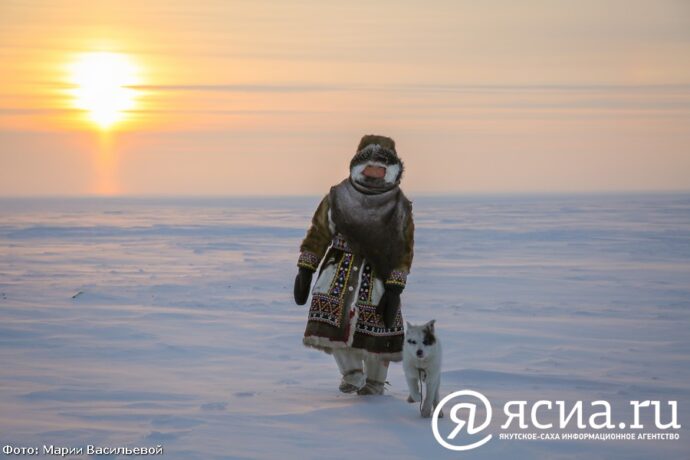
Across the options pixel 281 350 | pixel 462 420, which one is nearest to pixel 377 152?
pixel 462 420

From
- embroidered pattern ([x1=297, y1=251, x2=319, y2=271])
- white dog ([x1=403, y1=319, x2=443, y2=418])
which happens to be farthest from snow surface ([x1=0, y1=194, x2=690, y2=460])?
embroidered pattern ([x1=297, y1=251, x2=319, y2=271])

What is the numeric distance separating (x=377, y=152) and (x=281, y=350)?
3026 millimetres

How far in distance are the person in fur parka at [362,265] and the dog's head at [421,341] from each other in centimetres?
46

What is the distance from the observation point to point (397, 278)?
246 inches

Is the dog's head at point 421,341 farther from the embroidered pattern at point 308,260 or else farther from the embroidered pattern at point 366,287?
the embroidered pattern at point 308,260

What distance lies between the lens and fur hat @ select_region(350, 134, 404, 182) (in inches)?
248

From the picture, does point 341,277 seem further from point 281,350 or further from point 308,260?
point 281,350

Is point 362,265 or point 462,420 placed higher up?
point 362,265

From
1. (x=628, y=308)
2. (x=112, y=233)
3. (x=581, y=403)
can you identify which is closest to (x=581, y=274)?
(x=628, y=308)

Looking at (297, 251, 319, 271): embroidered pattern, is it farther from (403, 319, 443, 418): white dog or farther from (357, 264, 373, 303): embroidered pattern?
(403, 319, 443, 418): white dog

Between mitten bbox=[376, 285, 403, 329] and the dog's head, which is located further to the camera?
mitten bbox=[376, 285, 403, 329]

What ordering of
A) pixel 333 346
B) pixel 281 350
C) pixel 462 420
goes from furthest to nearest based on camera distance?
1. pixel 281 350
2. pixel 333 346
3. pixel 462 420

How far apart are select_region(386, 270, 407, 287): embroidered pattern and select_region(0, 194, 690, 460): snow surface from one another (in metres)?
0.80

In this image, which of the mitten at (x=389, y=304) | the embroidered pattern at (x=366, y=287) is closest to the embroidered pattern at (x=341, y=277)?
the embroidered pattern at (x=366, y=287)
